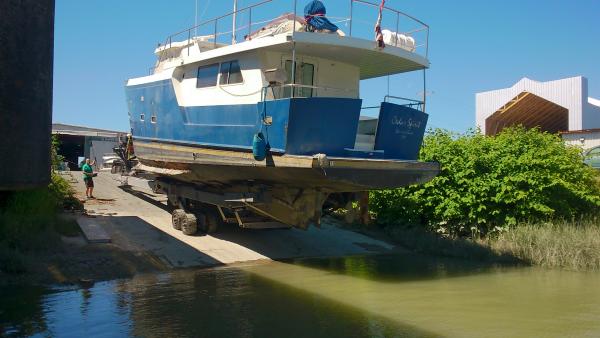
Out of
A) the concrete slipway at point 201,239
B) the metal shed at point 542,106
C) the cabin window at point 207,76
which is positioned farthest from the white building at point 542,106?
the cabin window at point 207,76

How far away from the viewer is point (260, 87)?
915 cm

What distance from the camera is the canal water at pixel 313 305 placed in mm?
6250

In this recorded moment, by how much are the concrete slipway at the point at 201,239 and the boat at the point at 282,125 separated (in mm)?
584

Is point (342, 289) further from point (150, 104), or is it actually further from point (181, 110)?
point (150, 104)

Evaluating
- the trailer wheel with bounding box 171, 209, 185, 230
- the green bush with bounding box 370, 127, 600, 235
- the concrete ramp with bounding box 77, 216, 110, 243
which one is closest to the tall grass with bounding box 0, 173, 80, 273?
the concrete ramp with bounding box 77, 216, 110, 243

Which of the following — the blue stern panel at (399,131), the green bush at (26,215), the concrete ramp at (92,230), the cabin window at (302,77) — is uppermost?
the cabin window at (302,77)

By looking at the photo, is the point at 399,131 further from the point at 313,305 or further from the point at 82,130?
the point at 82,130

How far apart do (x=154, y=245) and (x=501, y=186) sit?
307 inches

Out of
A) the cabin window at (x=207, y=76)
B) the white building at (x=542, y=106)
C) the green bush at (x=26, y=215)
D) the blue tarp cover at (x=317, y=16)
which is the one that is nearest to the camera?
the green bush at (x=26, y=215)

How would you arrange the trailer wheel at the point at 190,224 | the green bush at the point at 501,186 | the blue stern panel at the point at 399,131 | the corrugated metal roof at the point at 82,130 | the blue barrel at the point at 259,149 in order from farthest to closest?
the corrugated metal roof at the point at 82,130
the green bush at the point at 501,186
the trailer wheel at the point at 190,224
the blue stern panel at the point at 399,131
the blue barrel at the point at 259,149

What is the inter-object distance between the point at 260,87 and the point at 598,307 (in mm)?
6254

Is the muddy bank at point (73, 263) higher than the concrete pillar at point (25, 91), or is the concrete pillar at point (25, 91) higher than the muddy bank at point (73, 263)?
the concrete pillar at point (25, 91)

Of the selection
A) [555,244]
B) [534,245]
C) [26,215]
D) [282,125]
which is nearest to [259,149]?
[282,125]

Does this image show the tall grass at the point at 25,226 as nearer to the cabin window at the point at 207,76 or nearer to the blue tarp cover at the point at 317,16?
the cabin window at the point at 207,76
